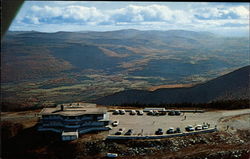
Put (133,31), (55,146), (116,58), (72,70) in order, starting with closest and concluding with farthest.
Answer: (55,146) < (72,70) < (116,58) < (133,31)

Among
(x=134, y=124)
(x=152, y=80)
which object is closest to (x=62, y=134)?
(x=134, y=124)

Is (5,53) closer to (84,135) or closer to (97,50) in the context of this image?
(97,50)

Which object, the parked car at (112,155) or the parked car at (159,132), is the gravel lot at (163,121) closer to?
the parked car at (159,132)

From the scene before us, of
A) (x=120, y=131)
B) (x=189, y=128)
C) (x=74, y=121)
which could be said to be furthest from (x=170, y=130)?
(x=74, y=121)

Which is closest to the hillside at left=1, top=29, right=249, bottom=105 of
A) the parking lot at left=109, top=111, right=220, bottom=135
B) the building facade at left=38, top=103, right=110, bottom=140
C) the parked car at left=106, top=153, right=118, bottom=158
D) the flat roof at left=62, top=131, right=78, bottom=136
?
the parking lot at left=109, top=111, right=220, bottom=135

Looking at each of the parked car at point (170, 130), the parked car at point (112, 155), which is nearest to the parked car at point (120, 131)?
the parked car at point (112, 155)

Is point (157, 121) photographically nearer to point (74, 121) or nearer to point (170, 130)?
point (170, 130)
